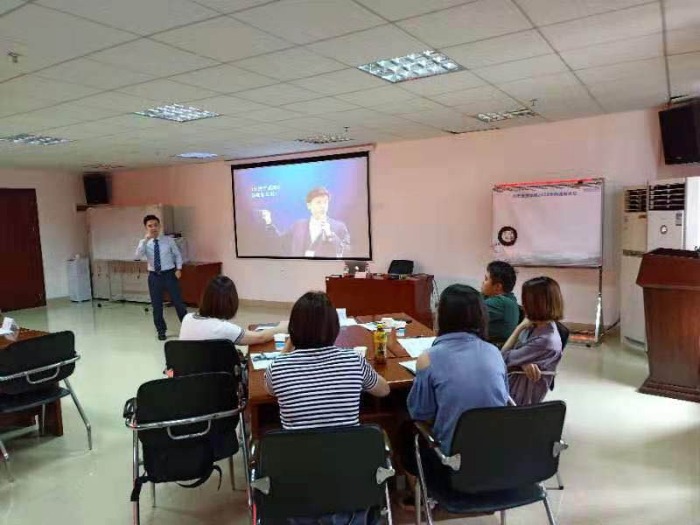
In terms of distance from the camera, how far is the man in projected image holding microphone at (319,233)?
8.05 metres

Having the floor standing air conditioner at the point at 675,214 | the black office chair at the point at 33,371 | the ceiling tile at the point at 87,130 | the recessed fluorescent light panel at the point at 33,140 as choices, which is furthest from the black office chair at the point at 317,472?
the recessed fluorescent light panel at the point at 33,140

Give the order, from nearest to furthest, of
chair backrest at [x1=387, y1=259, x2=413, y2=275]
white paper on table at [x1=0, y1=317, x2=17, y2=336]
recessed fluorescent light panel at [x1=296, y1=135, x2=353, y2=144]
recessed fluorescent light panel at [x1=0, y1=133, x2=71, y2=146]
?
white paper on table at [x1=0, y1=317, x2=17, y2=336], recessed fluorescent light panel at [x1=0, y1=133, x2=71, y2=146], recessed fluorescent light panel at [x1=296, y1=135, x2=353, y2=144], chair backrest at [x1=387, y1=259, x2=413, y2=275]

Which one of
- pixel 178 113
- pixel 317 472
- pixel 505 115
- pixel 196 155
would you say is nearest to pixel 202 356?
pixel 317 472

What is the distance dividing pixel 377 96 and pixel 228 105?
4.55 ft

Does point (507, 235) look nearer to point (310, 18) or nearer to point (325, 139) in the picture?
point (325, 139)

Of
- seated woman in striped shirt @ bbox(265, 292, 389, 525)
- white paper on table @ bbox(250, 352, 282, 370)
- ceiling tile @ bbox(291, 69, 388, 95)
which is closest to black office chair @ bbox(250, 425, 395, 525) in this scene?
seated woman in striped shirt @ bbox(265, 292, 389, 525)

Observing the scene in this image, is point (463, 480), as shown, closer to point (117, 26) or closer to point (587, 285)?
point (117, 26)

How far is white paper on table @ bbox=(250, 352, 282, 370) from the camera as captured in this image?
8.45 ft

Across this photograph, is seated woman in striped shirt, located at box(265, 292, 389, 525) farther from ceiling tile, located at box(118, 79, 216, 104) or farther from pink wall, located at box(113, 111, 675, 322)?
pink wall, located at box(113, 111, 675, 322)

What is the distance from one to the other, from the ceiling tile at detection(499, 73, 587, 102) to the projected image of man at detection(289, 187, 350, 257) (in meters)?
3.76

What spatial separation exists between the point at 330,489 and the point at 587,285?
17.8ft

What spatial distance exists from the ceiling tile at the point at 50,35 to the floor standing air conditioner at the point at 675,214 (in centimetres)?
475

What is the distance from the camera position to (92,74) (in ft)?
12.0

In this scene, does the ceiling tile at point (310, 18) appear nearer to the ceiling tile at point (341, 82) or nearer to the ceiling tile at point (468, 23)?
the ceiling tile at point (468, 23)
